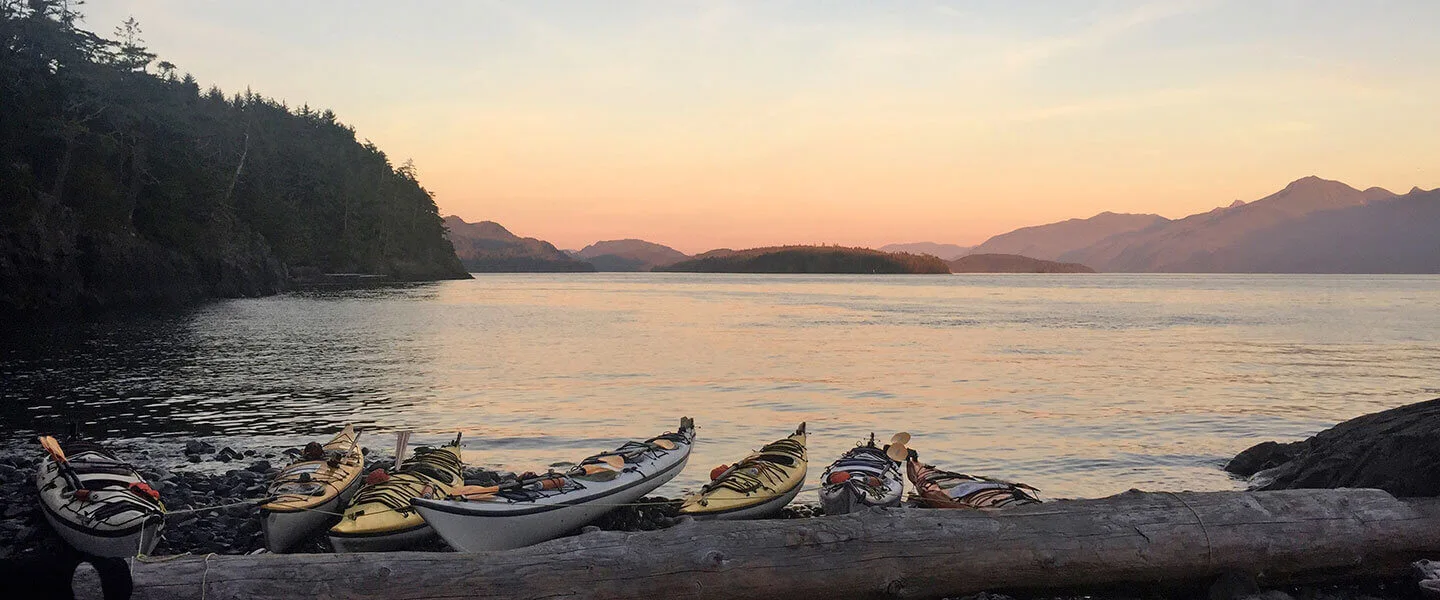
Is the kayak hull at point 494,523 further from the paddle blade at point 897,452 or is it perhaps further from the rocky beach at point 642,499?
the paddle blade at point 897,452

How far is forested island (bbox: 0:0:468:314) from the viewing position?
50.0m

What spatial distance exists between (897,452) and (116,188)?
7172 cm

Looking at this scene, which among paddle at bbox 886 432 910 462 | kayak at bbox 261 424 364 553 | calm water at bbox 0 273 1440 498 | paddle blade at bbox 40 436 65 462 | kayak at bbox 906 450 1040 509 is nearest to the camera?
kayak at bbox 906 450 1040 509

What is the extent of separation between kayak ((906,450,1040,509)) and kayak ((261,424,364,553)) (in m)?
6.42

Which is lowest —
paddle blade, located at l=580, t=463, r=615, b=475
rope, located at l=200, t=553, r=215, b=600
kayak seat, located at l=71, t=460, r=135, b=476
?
paddle blade, located at l=580, t=463, r=615, b=475

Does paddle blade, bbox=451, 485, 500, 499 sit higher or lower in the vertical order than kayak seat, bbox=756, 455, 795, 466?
higher

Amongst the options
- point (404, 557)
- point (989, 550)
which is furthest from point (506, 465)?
point (989, 550)

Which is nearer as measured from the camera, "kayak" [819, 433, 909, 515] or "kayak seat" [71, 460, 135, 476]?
"kayak seat" [71, 460, 135, 476]

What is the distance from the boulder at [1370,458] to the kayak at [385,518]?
10028mm

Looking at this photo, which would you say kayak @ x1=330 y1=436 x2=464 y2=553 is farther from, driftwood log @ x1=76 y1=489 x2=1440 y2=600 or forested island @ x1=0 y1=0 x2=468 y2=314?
forested island @ x1=0 y1=0 x2=468 y2=314

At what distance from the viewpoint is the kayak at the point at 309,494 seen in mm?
9430

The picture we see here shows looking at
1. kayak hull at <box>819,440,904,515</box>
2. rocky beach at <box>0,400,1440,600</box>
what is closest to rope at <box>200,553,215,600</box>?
rocky beach at <box>0,400,1440,600</box>

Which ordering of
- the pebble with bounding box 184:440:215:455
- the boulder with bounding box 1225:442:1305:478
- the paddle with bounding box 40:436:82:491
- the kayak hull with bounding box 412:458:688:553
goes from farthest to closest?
the pebble with bounding box 184:440:215:455 → the boulder with bounding box 1225:442:1305:478 → the paddle with bounding box 40:436:82:491 → the kayak hull with bounding box 412:458:688:553

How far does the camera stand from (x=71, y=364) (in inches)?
1138
